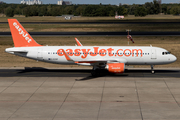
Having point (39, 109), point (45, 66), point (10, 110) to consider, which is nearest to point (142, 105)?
point (39, 109)

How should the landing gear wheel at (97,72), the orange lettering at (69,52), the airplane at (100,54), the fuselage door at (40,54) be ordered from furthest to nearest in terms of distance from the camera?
the fuselage door at (40,54) → the orange lettering at (69,52) → the airplane at (100,54) → the landing gear wheel at (97,72)

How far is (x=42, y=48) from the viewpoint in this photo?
139 ft

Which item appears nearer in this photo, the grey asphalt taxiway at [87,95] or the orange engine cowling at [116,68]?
the grey asphalt taxiway at [87,95]

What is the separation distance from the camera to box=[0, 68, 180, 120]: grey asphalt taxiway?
83.4 feet

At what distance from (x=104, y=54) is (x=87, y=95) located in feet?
37.6

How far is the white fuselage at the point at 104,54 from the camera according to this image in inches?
1630

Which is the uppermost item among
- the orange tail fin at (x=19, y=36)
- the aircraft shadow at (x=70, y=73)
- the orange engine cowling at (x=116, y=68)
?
the orange tail fin at (x=19, y=36)

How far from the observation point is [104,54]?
41.6 metres

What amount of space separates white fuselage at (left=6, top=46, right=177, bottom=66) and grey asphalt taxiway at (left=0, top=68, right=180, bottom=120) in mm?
2300

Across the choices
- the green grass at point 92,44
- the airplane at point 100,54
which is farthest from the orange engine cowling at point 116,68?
the green grass at point 92,44

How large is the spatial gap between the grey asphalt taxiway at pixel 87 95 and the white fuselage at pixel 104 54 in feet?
7.55

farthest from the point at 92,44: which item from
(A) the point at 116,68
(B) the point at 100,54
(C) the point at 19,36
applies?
(A) the point at 116,68

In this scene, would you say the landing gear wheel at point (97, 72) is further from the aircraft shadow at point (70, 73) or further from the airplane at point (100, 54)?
the aircraft shadow at point (70, 73)

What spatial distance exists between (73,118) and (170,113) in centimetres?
880
